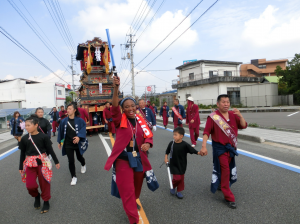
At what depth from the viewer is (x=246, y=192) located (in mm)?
3799

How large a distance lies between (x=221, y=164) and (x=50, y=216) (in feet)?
9.10

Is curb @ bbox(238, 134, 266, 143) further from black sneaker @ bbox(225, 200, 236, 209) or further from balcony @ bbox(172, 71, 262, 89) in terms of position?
balcony @ bbox(172, 71, 262, 89)

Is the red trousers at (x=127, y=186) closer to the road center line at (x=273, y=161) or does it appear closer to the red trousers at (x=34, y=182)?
the red trousers at (x=34, y=182)

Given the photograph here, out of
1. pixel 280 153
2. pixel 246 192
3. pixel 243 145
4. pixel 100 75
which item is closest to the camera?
pixel 246 192

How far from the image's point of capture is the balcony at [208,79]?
31266 mm

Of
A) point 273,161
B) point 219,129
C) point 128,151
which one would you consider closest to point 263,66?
point 273,161

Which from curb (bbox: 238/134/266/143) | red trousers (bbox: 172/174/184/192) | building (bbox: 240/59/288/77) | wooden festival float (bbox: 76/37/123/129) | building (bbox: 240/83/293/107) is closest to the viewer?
red trousers (bbox: 172/174/184/192)

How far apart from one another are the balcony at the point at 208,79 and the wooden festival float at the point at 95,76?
21030mm

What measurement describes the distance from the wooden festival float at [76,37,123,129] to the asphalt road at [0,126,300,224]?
26.1ft

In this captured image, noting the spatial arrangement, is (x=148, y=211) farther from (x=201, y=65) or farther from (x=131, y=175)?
(x=201, y=65)

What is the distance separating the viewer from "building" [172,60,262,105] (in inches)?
1243

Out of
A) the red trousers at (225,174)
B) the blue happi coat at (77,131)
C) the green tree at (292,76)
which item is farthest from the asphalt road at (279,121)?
the green tree at (292,76)

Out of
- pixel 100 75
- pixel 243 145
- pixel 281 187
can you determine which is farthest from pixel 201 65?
pixel 281 187

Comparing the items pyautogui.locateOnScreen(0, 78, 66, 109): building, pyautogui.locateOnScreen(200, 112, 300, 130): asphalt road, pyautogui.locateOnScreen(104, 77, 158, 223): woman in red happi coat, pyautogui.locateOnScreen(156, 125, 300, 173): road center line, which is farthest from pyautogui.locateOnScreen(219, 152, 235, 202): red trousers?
pyautogui.locateOnScreen(0, 78, 66, 109): building
